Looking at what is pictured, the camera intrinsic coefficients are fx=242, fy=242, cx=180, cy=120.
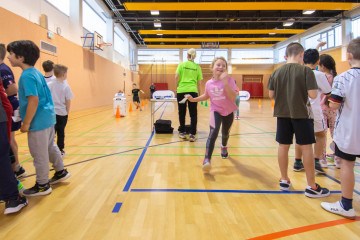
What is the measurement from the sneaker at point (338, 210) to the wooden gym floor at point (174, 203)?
0.15ft

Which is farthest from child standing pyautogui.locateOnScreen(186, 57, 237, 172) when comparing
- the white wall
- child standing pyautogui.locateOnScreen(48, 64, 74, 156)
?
the white wall

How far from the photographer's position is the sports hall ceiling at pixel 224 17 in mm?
11148

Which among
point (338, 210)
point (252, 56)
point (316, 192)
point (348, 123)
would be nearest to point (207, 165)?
point (316, 192)

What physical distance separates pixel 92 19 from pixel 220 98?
11787 mm

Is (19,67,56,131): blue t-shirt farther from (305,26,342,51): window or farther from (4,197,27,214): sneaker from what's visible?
(305,26,342,51): window

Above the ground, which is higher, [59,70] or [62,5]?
[62,5]

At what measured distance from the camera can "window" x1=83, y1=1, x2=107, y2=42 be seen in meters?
11.3

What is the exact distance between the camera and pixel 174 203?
2.01 meters

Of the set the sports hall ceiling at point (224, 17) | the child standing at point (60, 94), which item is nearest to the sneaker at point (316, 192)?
the child standing at point (60, 94)

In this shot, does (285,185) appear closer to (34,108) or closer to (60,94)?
(34,108)

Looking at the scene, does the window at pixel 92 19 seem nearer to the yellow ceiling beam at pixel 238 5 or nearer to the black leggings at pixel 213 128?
the yellow ceiling beam at pixel 238 5

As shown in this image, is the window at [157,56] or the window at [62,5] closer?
the window at [62,5]

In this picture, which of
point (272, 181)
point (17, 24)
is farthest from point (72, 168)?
point (17, 24)

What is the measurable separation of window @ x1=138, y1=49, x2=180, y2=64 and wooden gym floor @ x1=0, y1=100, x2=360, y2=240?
2119 cm
